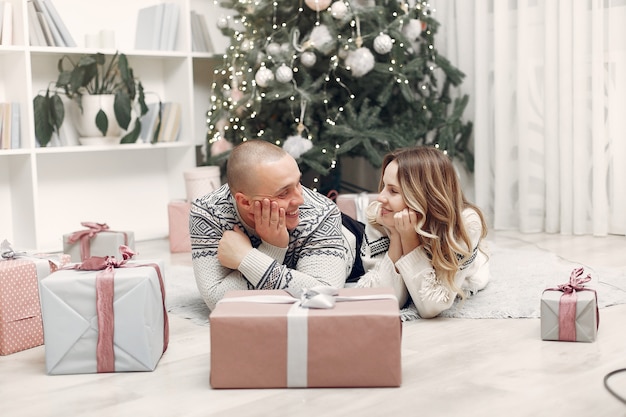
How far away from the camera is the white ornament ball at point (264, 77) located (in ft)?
12.8

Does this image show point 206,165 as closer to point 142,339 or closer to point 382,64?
point 382,64

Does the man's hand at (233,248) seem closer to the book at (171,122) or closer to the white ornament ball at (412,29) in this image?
the white ornament ball at (412,29)

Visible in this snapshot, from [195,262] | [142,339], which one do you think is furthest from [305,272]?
[142,339]

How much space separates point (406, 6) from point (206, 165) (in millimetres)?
1287

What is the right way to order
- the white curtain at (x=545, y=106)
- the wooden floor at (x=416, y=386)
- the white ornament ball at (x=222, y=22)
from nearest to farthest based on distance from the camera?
the wooden floor at (x=416, y=386), the white curtain at (x=545, y=106), the white ornament ball at (x=222, y=22)

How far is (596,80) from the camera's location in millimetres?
3742

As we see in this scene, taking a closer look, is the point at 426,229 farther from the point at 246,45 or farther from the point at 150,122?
the point at 150,122

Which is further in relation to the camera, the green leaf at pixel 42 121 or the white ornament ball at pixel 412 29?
the white ornament ball at pixel 412 29

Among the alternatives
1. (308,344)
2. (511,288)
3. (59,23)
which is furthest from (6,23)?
(308,344)

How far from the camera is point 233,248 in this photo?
2258mm

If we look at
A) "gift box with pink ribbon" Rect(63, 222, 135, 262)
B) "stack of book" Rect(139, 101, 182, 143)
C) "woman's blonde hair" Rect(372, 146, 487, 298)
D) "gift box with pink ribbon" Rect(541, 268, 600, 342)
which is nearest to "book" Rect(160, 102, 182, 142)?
→ "stack of book" Rect(139, 101, 182, 143)

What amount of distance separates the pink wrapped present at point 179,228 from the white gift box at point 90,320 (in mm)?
1837

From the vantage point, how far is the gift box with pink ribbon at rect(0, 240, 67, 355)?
216 centimetres

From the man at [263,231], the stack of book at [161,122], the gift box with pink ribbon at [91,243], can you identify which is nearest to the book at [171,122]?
the stack of book at [161,122]
